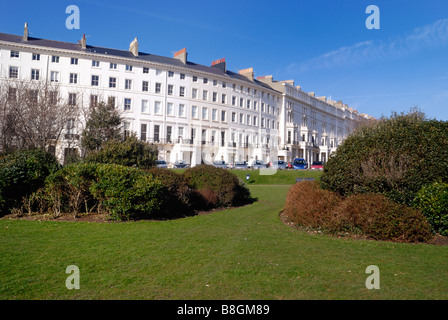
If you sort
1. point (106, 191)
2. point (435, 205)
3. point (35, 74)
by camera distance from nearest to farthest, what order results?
point (435, 205) → point (106, 191) → point (35, 74)

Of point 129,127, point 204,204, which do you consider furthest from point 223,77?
point 204,204

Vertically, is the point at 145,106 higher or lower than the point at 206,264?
higher

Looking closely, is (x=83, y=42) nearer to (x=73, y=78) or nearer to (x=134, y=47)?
(x=73, y=78)

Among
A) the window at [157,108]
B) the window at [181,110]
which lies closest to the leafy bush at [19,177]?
the window at [157,108]

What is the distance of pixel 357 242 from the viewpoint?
8164 mm

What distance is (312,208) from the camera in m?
9.90

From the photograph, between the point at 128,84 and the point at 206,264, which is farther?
the point at 128,84

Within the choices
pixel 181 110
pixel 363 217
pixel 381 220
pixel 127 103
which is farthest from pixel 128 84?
pixel 381 220

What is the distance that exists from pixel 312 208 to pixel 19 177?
32.0ft

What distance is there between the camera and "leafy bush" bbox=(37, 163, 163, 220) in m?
10.7

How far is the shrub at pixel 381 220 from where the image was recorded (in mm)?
8281

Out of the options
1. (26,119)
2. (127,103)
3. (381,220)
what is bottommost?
(381,220)

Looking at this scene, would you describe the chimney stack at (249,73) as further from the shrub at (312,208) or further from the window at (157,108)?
the shrub at (312,208)

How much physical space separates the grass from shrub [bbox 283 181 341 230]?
610mm
